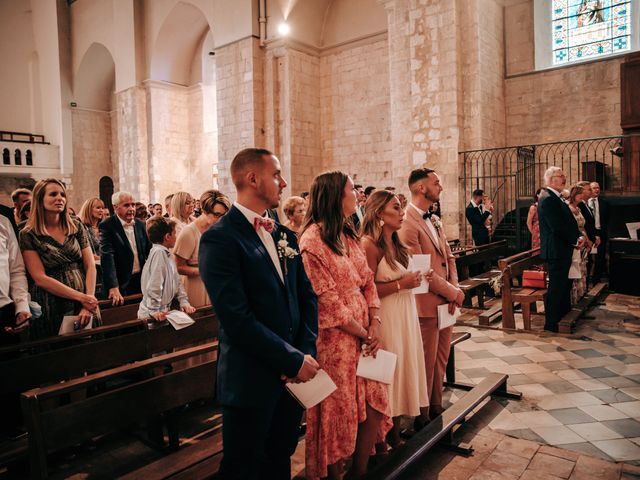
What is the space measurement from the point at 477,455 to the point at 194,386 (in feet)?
5.75

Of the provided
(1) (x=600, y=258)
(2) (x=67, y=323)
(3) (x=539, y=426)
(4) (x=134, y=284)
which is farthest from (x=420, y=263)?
(1) (x=600, y=258)

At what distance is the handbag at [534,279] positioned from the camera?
628 cm

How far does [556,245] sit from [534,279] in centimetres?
90

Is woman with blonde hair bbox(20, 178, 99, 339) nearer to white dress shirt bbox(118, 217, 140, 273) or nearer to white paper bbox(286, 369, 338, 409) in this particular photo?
white dress shirt bbox(118, 217, 140, 273)

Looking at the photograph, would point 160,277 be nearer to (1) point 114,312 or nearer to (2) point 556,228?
(1) point 114,312

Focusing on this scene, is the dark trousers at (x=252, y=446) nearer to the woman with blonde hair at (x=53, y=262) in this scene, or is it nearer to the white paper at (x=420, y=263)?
the white paper at (x=420, y=263)

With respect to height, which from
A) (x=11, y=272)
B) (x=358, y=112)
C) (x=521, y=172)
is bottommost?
(x=11, y=272)

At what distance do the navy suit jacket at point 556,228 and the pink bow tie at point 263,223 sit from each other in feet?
14.7

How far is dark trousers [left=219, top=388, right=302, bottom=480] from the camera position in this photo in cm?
184

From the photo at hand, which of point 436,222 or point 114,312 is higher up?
point 436,222

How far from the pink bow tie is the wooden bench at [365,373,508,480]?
1.34 metres

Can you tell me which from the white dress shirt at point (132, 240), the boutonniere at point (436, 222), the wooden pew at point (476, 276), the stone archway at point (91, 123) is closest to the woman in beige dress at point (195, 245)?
the white dress shirt at point (132, 240)

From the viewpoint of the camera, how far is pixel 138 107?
16.1m

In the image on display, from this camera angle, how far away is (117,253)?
15.8ft
